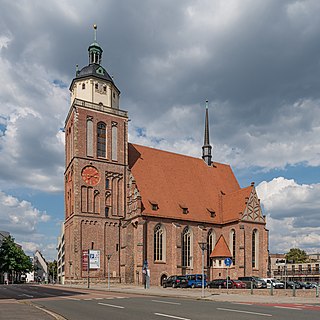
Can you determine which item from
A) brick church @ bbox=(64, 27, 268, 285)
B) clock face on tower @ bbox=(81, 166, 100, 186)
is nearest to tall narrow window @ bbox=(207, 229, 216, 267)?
brick church @ bbox=(64, 27, 268, 285)

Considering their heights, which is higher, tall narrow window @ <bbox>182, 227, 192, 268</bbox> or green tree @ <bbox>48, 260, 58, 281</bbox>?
tall narrow window @ <bbox>182, 227, 192, 268</bbox>

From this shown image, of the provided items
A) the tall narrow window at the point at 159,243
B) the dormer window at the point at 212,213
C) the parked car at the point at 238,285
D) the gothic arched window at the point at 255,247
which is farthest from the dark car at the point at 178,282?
the gothic arched window at the point at 255,247

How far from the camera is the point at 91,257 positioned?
50.0 m

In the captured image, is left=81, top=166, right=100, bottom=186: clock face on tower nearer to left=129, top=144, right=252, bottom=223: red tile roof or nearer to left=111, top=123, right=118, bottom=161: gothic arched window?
left=111, top=123, right=118, bottom=161: gothic arched window

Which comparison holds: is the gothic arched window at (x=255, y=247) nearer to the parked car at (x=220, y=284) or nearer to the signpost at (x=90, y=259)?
the parked car at (x=220, y=284)

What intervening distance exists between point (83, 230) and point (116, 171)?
8.84m

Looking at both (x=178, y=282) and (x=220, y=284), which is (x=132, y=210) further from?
(x=220, y=284)

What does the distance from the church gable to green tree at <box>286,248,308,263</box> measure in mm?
64049

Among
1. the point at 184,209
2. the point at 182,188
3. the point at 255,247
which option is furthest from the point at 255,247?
the point at 182,188

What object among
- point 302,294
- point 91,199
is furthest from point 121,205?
point 302,294

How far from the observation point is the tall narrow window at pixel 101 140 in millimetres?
53875

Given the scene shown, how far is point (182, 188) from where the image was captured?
192 ft

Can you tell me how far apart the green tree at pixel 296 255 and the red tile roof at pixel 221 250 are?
65820mm

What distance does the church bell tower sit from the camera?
50.4 metres
